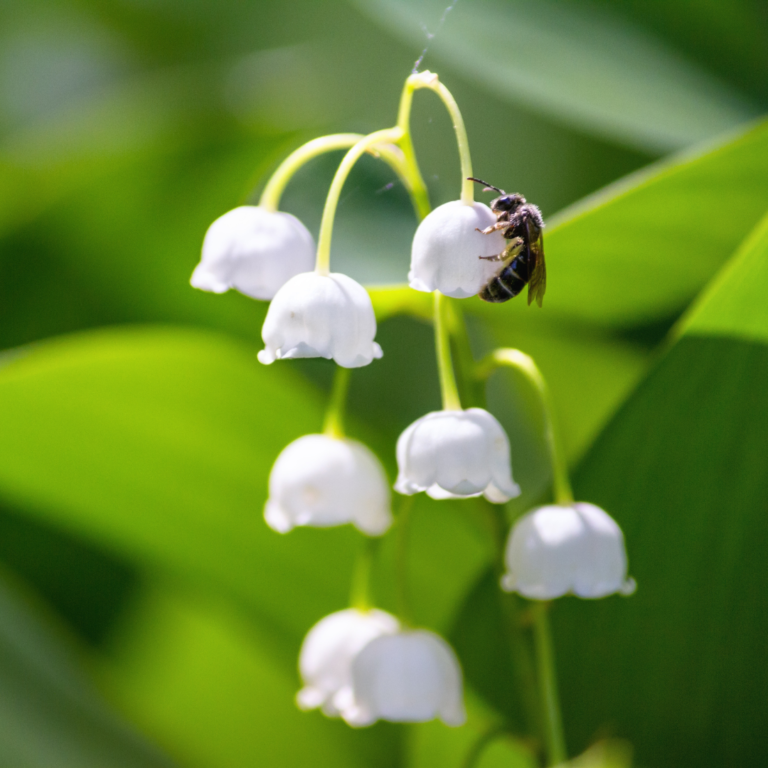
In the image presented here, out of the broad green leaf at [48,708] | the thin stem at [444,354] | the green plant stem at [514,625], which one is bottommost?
the broad green leaf at [48,708]

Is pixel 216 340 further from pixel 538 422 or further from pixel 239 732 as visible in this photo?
pixel 239 732

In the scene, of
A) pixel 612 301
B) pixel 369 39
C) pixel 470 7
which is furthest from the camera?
pixel 369 39

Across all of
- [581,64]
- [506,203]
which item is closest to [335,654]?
[506,203]

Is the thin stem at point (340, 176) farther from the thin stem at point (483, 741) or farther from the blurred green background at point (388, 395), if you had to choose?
the thin stem at point (483, 741)

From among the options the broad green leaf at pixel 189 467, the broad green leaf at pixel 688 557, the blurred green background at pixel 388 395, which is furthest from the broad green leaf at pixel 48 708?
the broad green leaf at pixel 688 557

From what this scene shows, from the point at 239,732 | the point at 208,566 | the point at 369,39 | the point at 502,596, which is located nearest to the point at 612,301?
the point at 502,596
